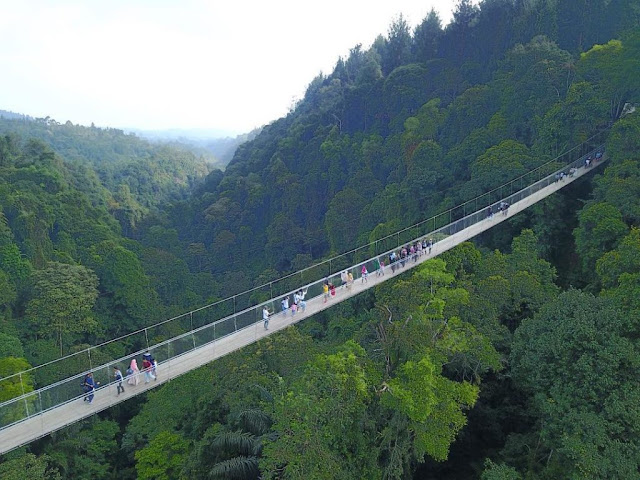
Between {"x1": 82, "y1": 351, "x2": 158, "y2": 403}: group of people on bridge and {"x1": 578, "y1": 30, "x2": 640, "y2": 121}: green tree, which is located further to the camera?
{"x1": 578, "y1": 30, "x2": 640, "y2": 121}: green tree

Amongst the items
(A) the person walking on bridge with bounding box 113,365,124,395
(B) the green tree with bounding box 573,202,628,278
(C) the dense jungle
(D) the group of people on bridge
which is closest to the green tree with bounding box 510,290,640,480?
(C) the dense jungle

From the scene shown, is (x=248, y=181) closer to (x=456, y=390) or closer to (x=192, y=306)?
(x=192, y=306)

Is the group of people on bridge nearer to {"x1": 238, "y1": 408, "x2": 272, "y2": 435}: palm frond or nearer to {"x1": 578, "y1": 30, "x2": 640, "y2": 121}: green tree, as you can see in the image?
{"x1": 238, "y1": 408, "x2": 272, "y2": 435}: palm frond

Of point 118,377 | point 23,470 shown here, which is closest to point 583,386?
point 118,377

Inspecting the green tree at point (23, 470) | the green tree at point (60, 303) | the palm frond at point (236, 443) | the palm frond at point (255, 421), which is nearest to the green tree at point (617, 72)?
the palm frond at point (255, 421)

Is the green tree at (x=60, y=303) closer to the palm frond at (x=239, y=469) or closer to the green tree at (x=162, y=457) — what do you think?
the green tree at (x=162, y=457)
